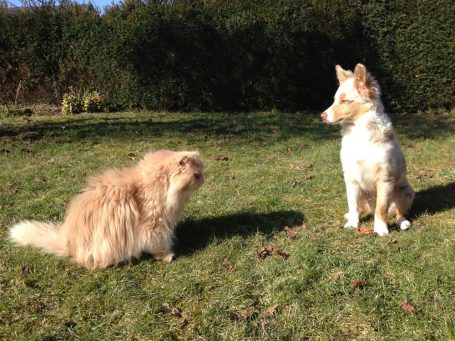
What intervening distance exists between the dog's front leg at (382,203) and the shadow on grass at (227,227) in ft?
2.88

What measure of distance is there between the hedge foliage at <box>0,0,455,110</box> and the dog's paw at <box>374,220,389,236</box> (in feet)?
33.5

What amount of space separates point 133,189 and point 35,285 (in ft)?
3.94

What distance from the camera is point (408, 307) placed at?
3.27m

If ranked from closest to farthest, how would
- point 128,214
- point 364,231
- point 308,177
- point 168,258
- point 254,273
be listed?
1. point 254,273
2. point 128,214
3. point 168,258
4. point 364,231
5. point 308,177

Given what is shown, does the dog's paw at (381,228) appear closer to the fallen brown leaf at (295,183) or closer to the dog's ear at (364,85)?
the dog's ear at (364,85)

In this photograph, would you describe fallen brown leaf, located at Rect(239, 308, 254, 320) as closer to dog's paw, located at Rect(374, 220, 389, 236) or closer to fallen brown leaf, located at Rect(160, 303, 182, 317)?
fallen brown leaf, located at Rect(160, 303, 182, 317)

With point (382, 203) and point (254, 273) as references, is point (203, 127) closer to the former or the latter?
point (382, 203)

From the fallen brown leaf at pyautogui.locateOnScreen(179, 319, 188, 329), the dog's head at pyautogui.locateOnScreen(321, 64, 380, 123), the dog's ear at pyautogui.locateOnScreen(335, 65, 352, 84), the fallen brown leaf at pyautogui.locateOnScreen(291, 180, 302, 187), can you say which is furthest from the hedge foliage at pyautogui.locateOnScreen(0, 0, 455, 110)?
the fallen brown leaf at pyautogui.locateOnScreen(179, 319, 188, 329)

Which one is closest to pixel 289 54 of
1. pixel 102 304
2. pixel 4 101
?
pixel 4 101

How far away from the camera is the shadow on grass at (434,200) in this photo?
5.24 m

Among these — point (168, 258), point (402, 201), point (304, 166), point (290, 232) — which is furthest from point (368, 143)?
point (304, 166)

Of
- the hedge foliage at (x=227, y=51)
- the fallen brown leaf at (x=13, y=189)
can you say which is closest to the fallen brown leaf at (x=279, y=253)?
the fallen brown leaf at (x=13, y=189)

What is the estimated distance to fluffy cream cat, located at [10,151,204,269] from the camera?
3955 millimetres

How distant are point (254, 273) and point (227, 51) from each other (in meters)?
11.5
